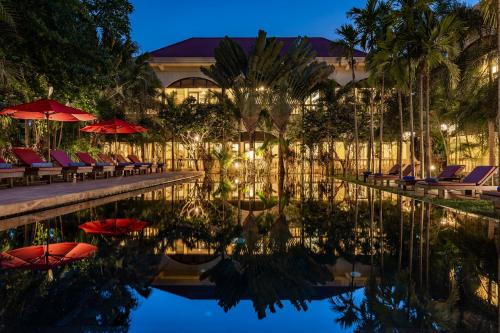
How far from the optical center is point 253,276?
4.12 meters

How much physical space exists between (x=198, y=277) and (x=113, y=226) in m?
3.13

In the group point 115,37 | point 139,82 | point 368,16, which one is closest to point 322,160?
point 368,16

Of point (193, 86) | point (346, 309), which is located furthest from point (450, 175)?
point (193, 86)

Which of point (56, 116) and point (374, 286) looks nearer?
point (374, 286)

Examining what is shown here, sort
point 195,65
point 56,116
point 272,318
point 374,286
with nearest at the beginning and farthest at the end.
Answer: point 272,318 → point 374,286 → point 56,116 → point 195,65

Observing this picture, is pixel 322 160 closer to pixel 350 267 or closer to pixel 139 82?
pixel 139 82

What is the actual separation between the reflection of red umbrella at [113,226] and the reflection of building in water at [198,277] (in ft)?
5.96

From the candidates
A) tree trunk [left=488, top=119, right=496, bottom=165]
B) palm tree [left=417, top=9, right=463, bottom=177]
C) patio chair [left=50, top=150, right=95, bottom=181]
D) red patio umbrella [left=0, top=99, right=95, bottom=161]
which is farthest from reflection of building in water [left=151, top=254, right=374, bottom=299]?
tree trunk [left=488, top=119, right=496, bottom=165]

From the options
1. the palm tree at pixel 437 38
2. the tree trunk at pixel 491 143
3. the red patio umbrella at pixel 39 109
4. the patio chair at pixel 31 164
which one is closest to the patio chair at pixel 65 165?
the patio chair at pixel 31 164

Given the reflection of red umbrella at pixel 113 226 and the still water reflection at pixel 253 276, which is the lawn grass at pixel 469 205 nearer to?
the still water reflection at pixel 253 276

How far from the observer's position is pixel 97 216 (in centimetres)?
789

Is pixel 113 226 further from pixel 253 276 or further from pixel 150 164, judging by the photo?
pixel 150 164

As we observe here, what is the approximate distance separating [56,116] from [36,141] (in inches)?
182

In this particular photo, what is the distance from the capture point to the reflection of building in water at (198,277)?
3.71 metres
